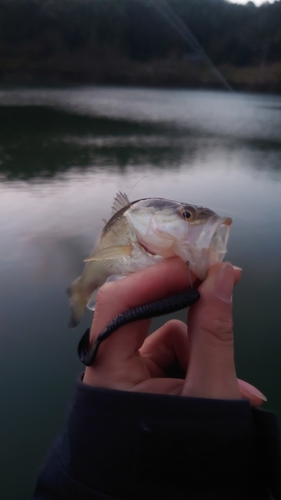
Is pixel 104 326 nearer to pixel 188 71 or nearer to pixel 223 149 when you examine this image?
pixel 223 149

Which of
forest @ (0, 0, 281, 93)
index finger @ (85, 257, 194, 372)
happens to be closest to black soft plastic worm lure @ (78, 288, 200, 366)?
index finger @ (85, 257, 194, 372)

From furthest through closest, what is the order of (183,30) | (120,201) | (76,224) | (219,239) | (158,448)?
1. (183,30)
2. (76,224)
3. (120,201)
4. (219,239)
5. (158,448)

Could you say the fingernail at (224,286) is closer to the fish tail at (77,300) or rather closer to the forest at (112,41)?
the fish tail at (77,300)

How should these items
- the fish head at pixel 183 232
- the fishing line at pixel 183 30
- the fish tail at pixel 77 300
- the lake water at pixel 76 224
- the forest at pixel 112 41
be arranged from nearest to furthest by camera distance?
the fish head at pixel 183 232
the fish tail at pixel 77 300
the lake water at pixel 76 224
the fishing line at pixel 183 30
the forest at pixel 112 41

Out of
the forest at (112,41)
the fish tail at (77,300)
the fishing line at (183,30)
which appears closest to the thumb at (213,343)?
the fish tail at (77,300)

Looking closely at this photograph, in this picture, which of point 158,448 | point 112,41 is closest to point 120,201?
point 158,448

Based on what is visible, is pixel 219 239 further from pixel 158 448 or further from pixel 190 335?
pixel 158 448

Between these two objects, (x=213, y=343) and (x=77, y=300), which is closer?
(x=213, y=343)

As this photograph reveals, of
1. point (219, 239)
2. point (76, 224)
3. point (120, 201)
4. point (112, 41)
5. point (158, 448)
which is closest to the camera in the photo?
point (158, 448)
